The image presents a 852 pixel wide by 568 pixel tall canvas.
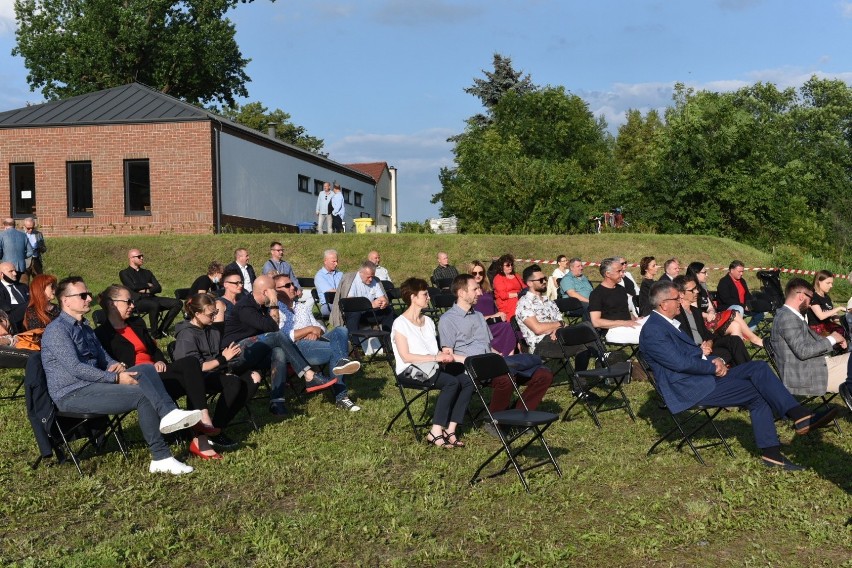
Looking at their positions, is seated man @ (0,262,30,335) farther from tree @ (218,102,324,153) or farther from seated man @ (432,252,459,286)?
tree @ (218,102,324,153)

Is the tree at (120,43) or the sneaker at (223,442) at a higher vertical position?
the tree at (120,43)

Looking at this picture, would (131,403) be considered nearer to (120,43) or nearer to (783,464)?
(783,464)

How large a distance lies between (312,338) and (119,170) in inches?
686

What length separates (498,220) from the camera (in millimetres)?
28047

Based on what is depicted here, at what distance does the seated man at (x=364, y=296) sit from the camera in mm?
11188

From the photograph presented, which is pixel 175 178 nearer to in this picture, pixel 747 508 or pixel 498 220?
pixel 498 220

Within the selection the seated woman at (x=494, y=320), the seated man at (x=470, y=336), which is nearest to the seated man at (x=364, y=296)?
the seated woman at (x=494, y=320)

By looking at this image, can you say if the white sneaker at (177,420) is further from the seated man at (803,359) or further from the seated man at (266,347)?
the seated man at (803,359)

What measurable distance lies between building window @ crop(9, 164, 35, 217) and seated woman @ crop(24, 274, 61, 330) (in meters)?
17.9

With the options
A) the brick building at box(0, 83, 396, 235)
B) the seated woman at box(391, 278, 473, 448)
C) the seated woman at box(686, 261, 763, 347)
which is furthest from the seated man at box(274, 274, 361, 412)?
the brick building at box(0, 83, 396, 235)

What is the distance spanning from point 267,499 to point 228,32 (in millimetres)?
37164

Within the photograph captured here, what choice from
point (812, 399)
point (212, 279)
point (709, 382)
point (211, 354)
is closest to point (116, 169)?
point (212, 279)

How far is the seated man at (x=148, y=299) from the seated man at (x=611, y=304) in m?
6.57

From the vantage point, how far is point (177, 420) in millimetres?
6102
